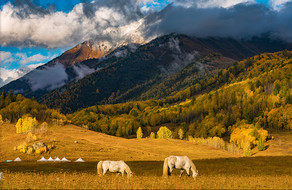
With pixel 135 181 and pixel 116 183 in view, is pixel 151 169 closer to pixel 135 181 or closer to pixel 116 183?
pixel 135 181

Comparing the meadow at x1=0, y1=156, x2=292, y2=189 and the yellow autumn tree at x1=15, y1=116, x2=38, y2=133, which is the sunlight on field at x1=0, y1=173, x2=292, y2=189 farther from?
the yellow autumn tree at x1=15, y1=116, x2=38, y2=133

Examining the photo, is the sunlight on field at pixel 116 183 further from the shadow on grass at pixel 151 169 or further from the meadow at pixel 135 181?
the shadow on grass at pixel 151 169

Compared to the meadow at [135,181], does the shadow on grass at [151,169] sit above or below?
below

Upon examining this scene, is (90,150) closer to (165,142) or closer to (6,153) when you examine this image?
(6,153)

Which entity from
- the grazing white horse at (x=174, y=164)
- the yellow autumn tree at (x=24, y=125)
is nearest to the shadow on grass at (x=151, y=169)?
the grazing white horse at (x=174, y=164)

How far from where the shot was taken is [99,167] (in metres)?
38.4

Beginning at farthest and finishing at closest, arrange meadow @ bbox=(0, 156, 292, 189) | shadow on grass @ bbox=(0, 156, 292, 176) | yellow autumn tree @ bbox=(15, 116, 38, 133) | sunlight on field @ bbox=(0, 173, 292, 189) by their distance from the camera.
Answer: yellow autumn tree @ bbox=(15, 116, 38, 133), shadow on grass @ bbox=(0, 156, 292, 176), meadow @ bbox=(0, 156, 292, 189), sunlight on field @ bbox=(0, 173, 292, 189)

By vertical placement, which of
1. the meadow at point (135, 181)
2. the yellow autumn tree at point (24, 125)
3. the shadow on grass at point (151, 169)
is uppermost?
the yellow autumn tree at point (24, 125)

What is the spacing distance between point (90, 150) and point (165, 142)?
68202 millimetres

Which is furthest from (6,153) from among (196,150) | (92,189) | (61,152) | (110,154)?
(92,189)

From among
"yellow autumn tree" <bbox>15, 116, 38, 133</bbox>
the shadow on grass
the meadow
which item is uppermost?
"yellow autumn tree" <bbox>15, 116, 38, 133</bbox>

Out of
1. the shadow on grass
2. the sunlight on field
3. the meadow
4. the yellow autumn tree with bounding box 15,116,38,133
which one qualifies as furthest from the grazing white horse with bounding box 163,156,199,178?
the yellow autumn tree with bounding box 15,116,38,133

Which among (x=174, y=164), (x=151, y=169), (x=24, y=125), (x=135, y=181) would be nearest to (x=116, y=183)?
(x=135, y=181)

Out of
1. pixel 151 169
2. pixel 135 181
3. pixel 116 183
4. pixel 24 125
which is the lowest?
pixel 151 169
